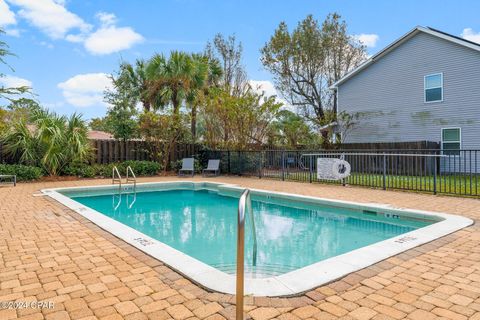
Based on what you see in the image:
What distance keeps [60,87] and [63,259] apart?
25728mm

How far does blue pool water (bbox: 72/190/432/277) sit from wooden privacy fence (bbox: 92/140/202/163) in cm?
573

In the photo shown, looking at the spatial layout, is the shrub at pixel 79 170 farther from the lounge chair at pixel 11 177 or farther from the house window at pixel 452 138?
the house window at pixel 452 138

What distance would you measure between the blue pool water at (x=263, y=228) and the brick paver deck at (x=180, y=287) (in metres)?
1.20

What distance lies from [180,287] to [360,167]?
9.93 m

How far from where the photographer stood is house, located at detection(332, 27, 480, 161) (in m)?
14.0

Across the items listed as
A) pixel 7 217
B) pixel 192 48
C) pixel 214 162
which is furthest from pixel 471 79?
pixel 7 217

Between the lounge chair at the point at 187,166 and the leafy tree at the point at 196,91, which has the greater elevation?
the leafy tree at the point at 196,91

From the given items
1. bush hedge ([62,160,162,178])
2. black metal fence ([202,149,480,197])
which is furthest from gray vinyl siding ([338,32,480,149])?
bush hedge ([62,160,162,178])

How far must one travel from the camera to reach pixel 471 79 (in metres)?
13.8

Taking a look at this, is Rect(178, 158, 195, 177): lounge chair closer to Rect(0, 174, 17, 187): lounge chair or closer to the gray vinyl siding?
Rect(0, 174, 17, 187): lounge chair

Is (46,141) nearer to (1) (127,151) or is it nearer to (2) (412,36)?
(1) (127,151)

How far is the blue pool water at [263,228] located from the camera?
452 centimetres

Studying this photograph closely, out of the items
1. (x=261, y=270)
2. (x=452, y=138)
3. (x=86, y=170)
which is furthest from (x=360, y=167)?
(x=86, y=170)

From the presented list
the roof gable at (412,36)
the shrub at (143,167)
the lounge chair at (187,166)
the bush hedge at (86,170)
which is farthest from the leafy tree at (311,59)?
the bush hedge at (86,170)
